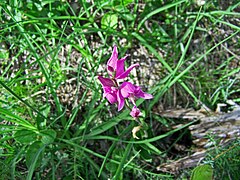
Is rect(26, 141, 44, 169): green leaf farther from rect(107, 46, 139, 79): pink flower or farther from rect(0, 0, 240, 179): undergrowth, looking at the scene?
rect(107, 46, 139, 79): pink flower

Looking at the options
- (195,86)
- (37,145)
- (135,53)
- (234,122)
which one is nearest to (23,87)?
(37,145)

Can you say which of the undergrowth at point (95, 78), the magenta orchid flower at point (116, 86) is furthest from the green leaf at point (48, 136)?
the magenta orchid flower at point (116, 86)

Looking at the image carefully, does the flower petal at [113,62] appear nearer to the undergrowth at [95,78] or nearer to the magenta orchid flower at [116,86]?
the magenta orchid flower at [116,86]

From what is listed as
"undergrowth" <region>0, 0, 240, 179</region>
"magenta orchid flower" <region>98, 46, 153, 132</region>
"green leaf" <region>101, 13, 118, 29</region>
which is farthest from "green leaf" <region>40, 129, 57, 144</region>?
"green leaf" <region>101, 13, 118, 29</region>

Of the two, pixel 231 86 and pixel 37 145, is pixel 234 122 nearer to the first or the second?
pixel 231 86

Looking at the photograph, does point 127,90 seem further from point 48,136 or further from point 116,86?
point 48,136

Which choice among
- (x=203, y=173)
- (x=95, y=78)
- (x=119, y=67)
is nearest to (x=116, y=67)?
(x=119, y=67)

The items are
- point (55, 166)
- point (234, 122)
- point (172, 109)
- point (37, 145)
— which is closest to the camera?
point (37, 145)
